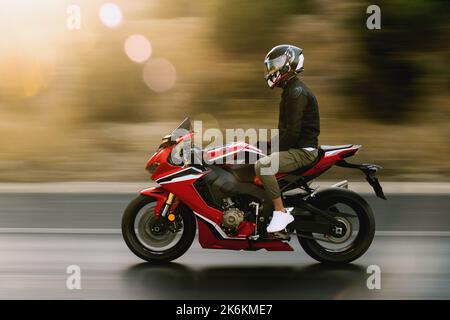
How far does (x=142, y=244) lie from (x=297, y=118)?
1.83 metres

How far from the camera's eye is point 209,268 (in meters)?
6.76

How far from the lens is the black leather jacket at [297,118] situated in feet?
21.5

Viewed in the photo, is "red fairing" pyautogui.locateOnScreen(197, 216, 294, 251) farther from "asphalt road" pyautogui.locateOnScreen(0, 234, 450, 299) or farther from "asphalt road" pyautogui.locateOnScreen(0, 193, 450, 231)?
"asphalt road" pyautogui.locateOnScreen(0, 193, 450, 231)

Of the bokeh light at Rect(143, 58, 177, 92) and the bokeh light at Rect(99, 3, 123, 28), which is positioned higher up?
the bokeh light at Rect(99, 3, 123, 28)

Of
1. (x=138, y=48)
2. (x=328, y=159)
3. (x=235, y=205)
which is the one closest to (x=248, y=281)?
(x=235, y=205)

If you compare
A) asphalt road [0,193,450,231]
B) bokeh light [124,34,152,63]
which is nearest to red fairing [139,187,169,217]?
asphalt road [0,193,450,231]

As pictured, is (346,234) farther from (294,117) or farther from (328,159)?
(294,117)

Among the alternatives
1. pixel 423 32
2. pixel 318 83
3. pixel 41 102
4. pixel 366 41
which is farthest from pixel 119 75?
pixel 423 32

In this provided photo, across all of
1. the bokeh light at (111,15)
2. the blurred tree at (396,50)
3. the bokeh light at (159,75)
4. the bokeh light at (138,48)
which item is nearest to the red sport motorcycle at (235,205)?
the blurred tree at (396,50)

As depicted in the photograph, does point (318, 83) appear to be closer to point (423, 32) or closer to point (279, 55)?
point (423, 32)

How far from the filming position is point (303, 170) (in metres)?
6.65

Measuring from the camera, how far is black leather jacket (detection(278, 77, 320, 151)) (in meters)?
6.55

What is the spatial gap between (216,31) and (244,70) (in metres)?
1.31

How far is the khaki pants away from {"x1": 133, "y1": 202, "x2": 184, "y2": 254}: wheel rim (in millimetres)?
876
